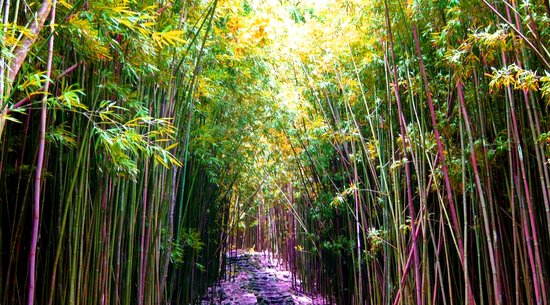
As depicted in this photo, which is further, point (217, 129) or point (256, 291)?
point (256, 291)

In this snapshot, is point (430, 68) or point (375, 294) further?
point (375, 294)

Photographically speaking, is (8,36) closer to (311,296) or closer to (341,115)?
(341,115)

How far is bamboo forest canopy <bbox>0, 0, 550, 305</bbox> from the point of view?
1.88m

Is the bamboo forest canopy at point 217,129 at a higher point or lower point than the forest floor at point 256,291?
higher

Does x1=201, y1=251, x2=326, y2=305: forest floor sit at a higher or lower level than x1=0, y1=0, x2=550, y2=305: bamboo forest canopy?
lower

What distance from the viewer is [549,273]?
7.43 ft

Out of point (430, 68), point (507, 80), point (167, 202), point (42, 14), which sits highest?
point (430, 68)

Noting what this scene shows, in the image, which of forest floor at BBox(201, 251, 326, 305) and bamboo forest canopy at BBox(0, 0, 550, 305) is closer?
bamboo forest canopy at BBox(0, 0, 550, 305)

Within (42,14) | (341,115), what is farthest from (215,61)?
(42,14)

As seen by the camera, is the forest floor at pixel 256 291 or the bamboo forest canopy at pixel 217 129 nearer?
the bamboo forest canopy at pixel 217 129

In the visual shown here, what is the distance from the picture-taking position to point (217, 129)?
4.44 m

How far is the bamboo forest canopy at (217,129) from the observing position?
1877 millimetres

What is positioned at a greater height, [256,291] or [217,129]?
[217,129]

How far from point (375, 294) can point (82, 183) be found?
2944mm
